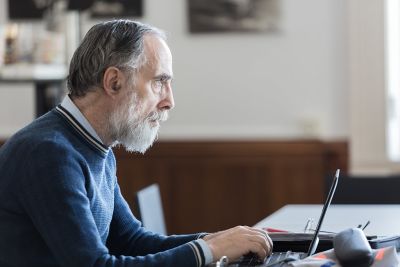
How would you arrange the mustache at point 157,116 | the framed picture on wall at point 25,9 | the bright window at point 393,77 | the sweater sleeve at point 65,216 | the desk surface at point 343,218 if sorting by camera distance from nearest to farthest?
the sweater sleeve at point 65,216 → the mustache at point 157,116 → the desk surface at point 343,218 → the bright window at point 393,77 → the framed picture on wall at point 25,9

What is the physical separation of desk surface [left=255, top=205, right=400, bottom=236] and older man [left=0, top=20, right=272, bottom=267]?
610 mm

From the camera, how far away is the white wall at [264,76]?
16.1 ft

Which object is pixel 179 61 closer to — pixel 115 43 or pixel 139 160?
pixel 139 160

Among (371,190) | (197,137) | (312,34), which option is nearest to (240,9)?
(312,34)

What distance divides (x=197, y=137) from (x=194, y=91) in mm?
293

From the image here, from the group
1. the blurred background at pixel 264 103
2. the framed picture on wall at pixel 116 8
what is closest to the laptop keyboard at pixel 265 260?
the blurred background at pixel 264 103

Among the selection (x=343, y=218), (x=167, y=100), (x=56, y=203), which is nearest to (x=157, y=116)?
(x=167, y=100)

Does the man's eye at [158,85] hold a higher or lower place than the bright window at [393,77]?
higher

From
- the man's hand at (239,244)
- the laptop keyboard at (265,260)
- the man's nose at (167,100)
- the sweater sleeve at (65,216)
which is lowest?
the laptop keyboard at (265,260)

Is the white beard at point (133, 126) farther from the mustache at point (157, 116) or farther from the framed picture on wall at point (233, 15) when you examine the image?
the framed picture on wall at point (233, 15)

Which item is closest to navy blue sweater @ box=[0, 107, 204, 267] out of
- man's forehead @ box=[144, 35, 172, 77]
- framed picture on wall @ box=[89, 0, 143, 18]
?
man's forehead @ box=[144, 35, 172, 77]

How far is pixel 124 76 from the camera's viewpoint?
1.96 m

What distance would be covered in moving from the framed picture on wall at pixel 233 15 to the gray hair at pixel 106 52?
3014 millimetres

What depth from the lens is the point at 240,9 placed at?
495 centimetres
